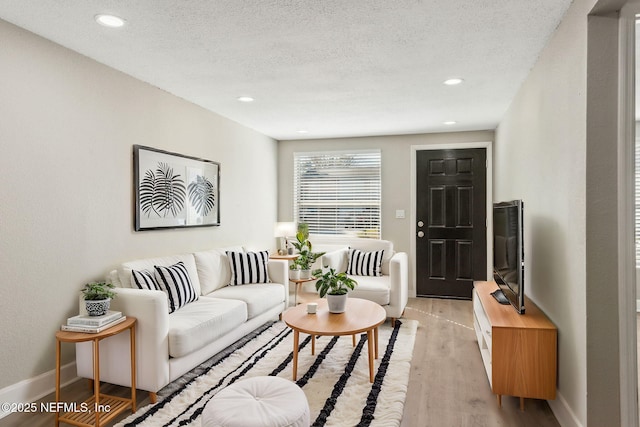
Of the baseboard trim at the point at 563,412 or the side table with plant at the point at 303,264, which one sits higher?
the side table with plant at the point at 303,264

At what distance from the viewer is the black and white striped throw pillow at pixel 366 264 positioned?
4840 millimetres

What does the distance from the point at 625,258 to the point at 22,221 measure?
3377 millimetres

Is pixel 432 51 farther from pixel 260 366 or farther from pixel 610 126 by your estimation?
pixel 260 366

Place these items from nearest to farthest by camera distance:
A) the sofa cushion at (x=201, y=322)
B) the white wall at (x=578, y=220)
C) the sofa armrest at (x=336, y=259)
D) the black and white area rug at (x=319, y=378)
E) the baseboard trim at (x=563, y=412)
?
1. the white wall at (x=578, y=220)
2. the baseboard trim at (x=563, y=412)
3. the black and white area rug at (x=319, y=378)
4. the sofa cushion at (x=201, y=322)
5. the sofa armrest at (x=336, y=259)

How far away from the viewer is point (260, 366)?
10.1 feet

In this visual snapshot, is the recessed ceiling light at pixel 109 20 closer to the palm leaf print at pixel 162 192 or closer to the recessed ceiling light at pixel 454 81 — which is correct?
the palm leaf print at pixel 162 192

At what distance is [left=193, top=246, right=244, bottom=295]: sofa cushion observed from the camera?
386 centimetres

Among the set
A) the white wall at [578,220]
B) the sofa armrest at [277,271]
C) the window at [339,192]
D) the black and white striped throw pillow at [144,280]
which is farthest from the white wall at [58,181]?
the white wall at [578,220]

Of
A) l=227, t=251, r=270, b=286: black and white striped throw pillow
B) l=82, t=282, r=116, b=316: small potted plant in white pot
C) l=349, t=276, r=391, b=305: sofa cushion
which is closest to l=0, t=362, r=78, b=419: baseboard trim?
l=82, t=282, r=116, b=316: small potted plant in white pot

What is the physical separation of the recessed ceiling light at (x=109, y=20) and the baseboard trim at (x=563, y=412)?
3333 mm

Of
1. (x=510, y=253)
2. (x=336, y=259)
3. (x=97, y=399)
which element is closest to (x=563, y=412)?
(x=510, y=253)

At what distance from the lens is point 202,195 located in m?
4.23

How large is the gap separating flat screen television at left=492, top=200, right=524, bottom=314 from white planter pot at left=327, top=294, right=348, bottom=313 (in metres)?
1.21

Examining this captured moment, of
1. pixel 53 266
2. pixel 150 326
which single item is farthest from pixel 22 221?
pixel 150 326
